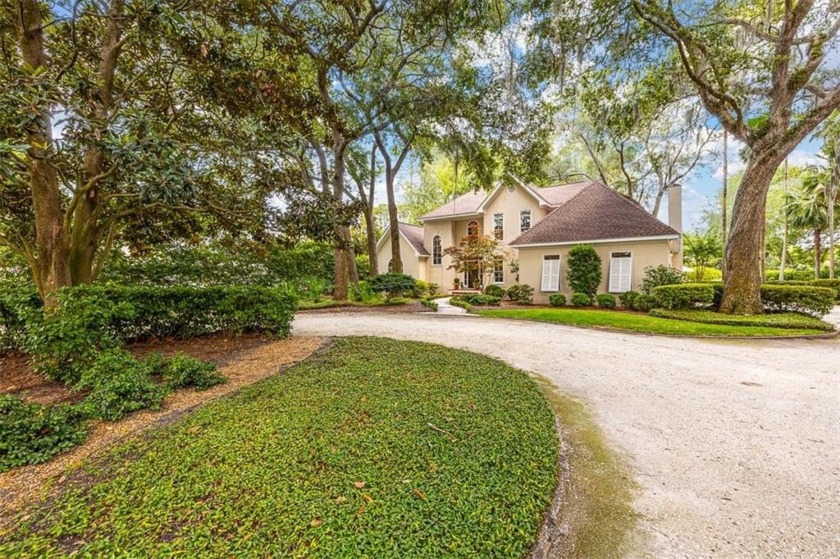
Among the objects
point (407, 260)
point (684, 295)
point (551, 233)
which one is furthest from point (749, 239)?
point (407, 260)

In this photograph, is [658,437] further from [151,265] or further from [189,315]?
[151,265]

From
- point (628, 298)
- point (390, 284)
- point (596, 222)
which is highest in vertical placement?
point (596, 222)

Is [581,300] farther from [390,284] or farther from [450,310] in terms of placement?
[390,284]

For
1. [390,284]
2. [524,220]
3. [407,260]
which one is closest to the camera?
[390,284]

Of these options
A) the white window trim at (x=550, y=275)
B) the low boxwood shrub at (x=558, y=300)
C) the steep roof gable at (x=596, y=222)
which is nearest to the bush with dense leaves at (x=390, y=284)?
the steep roof gable at (x=596, y=222)

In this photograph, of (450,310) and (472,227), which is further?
(472,227)

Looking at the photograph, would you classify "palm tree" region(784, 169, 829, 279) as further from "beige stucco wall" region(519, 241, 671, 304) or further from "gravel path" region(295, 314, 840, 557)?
"gravel path" region(295, 314, 840, 557)

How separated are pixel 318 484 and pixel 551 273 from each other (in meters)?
14.1

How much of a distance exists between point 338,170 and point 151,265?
706cm

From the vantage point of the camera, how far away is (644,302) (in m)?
12.0

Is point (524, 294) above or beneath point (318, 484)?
above

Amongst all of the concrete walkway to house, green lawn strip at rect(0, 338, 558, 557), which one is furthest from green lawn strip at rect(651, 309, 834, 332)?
green lawn strip at rect(0, 338, 558, 557)

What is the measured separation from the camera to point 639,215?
1394 cm

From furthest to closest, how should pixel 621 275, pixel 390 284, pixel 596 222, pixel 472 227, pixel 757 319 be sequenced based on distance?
pixel 472 227 < pixel 390 284 < pixel 596 222 < pixel 621 275 < pixel 757 319
